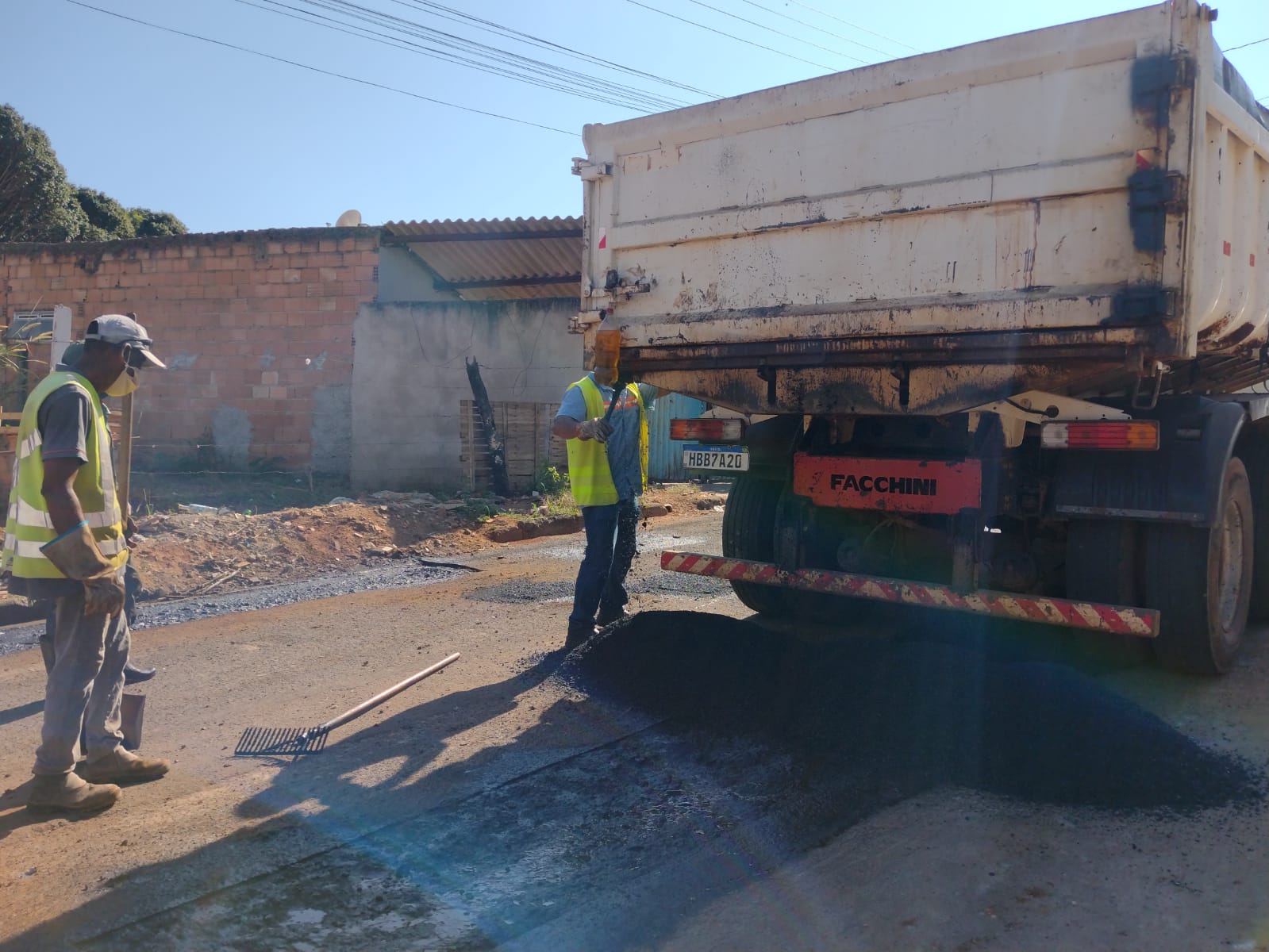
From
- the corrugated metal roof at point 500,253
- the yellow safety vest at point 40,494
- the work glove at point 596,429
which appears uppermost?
the corrugated metal roof at point 500,253

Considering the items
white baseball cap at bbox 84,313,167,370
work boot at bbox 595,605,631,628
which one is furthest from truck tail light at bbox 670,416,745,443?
white baseball cap at bbox 84,313,167,370

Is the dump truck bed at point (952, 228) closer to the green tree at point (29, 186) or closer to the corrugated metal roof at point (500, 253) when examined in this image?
the corrugated metal roof at point (500, 253)

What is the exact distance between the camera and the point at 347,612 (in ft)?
22.4

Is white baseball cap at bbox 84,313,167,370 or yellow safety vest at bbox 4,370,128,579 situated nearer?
yellow safety vest at bbox 4,370,128,579

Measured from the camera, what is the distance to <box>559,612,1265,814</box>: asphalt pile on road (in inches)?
144

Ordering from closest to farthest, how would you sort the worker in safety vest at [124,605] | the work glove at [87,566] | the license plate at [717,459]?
the work glove at [87,566], the worker in safety vest at [124,605], the license plate at [717,459]

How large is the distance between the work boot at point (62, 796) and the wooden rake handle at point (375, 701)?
86 centimetres

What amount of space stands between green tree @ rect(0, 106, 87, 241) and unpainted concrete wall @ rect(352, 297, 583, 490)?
1371 cm

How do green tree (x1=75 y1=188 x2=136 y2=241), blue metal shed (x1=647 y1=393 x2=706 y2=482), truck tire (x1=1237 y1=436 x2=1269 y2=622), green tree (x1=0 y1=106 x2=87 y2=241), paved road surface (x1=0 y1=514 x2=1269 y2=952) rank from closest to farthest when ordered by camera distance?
paved road surface (x1=0 y1=514 x2=1269 y2=952)
truck tire (x1=1237 y1=436 x2=1269 y2=622)
blue metal shed (x1=647 y1=393 x2=706 y2=482)
green tree (x1=0 y1=106 x2=87 y2=241)
green tree (x1=75 y1=188 x2=136 y2=241)

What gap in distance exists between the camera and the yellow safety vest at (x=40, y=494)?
11.2 feet

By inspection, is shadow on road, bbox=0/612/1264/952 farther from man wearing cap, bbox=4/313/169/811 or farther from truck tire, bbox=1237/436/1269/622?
truck tire, bbox=1237/436/1269/622

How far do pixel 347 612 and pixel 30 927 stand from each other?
4.14 metres

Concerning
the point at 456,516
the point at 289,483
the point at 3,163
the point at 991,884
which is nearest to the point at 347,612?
the point at 456,516

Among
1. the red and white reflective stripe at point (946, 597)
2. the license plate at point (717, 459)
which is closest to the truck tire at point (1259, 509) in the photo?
the red and white reflective stripe at point (946, 597)
